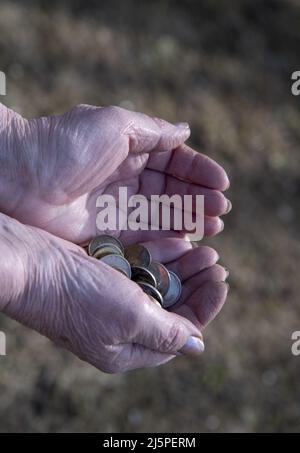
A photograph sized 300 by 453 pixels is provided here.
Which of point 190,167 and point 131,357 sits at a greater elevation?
point 190,167

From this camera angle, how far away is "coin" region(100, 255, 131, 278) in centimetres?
256

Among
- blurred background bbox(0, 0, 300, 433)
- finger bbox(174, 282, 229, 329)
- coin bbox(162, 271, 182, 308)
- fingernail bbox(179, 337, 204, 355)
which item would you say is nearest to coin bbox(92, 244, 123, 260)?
coin bbox(162, 271, 182, 308)

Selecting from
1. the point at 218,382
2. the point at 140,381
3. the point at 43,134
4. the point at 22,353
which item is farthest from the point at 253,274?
the point at 43,134

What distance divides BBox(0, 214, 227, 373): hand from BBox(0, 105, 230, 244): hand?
23 cm

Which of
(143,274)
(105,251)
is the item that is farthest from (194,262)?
(105,251)

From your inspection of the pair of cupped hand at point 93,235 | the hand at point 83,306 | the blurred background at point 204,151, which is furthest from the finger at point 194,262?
the blurred background at point 204,151

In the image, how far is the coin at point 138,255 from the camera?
2703 millimetres

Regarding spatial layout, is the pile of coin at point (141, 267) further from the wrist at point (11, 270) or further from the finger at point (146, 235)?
the wrist at point (11, 270)

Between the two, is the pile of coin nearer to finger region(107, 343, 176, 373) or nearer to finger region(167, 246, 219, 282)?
finger region(167, 246, 219, 282)

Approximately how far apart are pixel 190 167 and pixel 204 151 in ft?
6.70

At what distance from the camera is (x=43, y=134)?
8.57 ft

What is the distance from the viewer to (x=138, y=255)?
9.01ft

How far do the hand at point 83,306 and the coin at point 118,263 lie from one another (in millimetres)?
163

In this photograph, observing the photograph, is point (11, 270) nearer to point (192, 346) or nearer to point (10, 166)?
point (10, 166)
